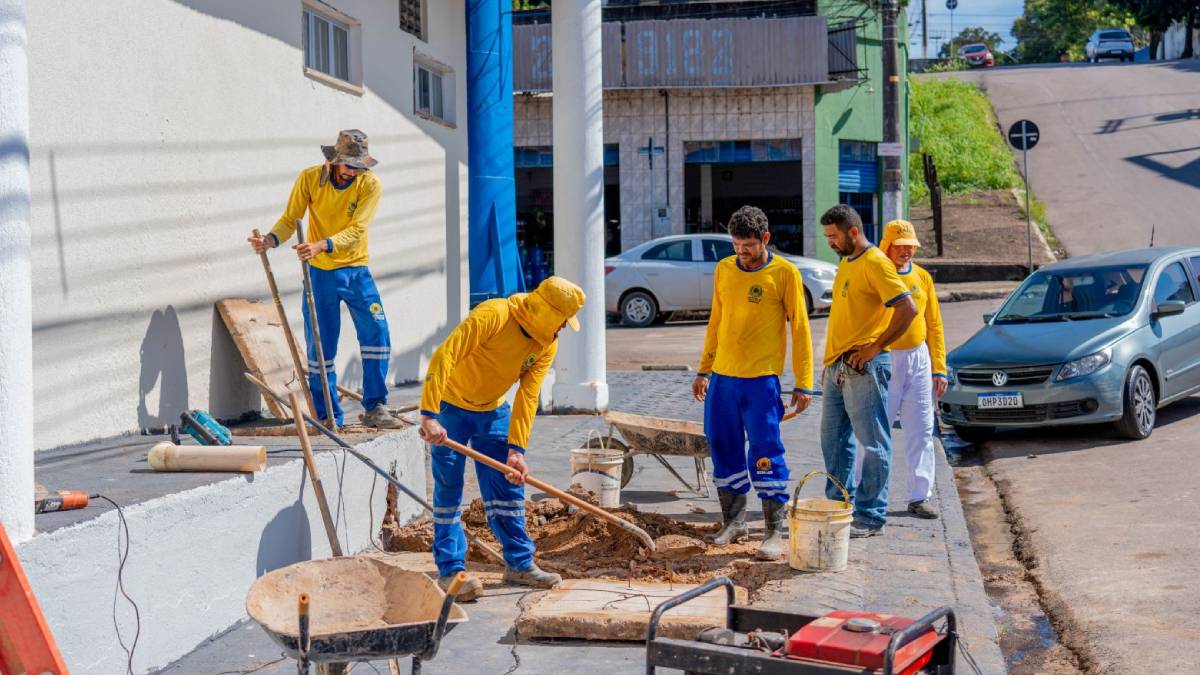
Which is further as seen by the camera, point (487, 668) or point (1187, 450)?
point (1187, 450)

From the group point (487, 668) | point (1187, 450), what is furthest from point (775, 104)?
point (487, 668)

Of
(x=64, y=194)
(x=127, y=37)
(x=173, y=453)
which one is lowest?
(x=173, y=453)

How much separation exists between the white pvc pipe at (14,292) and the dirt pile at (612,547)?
10.1 feet

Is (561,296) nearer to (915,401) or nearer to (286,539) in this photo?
(286,539)

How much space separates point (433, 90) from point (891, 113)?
30.0 feet

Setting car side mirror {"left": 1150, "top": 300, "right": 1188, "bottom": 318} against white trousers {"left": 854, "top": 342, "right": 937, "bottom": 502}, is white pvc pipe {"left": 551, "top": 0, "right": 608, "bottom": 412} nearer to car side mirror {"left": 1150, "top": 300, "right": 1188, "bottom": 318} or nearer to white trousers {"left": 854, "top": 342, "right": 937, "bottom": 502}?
white trousers {"left": 854, "top": 342, "right": 937, "bottom": 502}

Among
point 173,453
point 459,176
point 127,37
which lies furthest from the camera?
point 459,176

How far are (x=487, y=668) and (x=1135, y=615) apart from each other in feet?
10.8

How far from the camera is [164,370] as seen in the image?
800 cm

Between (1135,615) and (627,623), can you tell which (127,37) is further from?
(1135,615)

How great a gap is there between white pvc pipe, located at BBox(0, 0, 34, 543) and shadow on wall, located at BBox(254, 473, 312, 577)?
1.65 meters

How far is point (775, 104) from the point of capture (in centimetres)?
2867

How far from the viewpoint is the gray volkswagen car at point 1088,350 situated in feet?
37.1

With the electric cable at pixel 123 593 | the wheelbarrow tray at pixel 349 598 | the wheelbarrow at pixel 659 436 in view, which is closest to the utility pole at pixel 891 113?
the wheelbarrow at pixel 659 436
